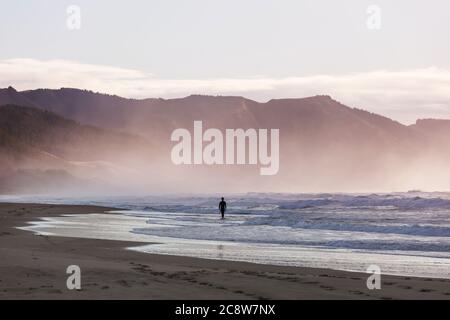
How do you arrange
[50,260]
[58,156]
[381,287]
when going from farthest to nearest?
[58,156]
[50,260]
[381,287]

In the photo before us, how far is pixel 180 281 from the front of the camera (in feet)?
41.1

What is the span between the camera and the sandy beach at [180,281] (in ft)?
36.1

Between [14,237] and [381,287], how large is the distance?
1397 cm

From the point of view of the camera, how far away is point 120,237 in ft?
80.4
